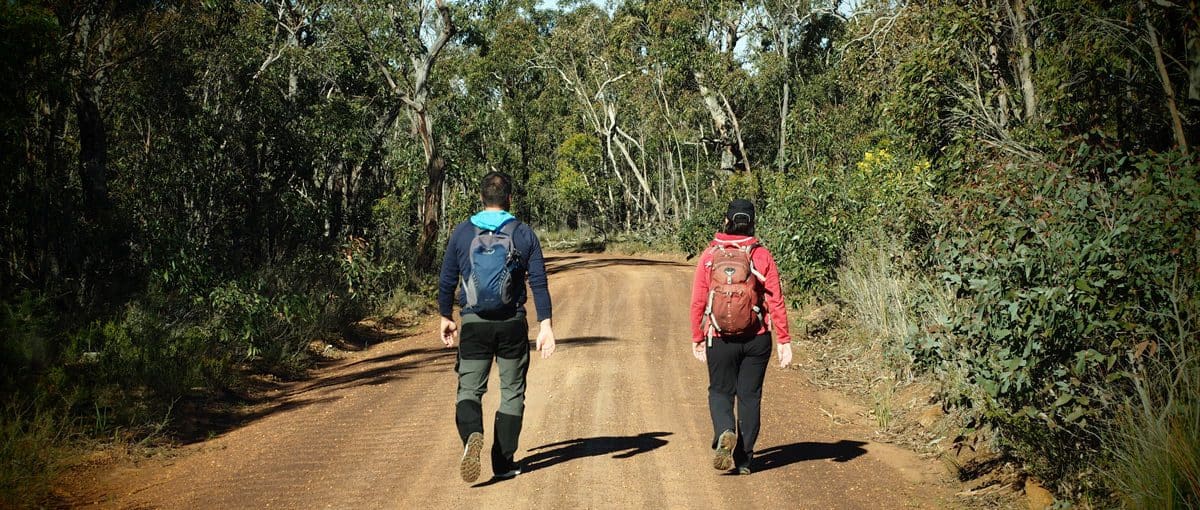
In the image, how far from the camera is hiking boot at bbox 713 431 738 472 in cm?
612

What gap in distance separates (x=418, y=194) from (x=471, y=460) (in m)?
18.4

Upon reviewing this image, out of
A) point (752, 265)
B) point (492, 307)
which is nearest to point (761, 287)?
point (752, 265)

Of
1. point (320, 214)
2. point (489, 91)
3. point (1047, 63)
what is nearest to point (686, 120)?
point (489, 91)

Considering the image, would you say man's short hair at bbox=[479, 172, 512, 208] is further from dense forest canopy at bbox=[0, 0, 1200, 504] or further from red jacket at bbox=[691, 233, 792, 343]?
dense forest canopy at bbox=[0, 0, 1200, 504]

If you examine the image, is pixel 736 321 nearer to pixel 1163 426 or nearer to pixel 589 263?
pixel 1163 426

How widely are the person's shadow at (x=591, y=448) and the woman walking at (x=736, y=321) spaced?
949 mm

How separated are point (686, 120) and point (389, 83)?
825 inches

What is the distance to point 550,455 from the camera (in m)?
6.86

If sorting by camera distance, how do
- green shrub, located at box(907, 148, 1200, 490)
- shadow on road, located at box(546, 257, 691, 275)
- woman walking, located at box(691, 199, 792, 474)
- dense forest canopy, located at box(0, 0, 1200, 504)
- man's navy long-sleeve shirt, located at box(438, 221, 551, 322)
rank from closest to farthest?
green shrub, located at box(907, 148, 1200, 490)
dense forest canopy, located at box(0, 0, 1200, 504)
man's navy long-sleeve shirt, located at box(438, 221, 551, 322)
woman walking, located at box(691, 199, 792, 474)
shadow on road, located at box(546, 257, 691, 275)

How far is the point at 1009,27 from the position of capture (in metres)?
11.6

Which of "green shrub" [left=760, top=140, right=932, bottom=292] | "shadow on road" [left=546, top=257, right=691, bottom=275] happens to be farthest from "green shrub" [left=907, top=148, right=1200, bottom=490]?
"shadow on road" [left=546, top=257, right=691, bottom=275]

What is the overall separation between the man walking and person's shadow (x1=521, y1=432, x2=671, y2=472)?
0.65 meters

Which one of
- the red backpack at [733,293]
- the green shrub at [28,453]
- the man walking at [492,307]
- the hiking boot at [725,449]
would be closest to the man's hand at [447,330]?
the man walking at [492,307]

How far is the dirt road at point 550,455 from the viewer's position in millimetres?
5930
